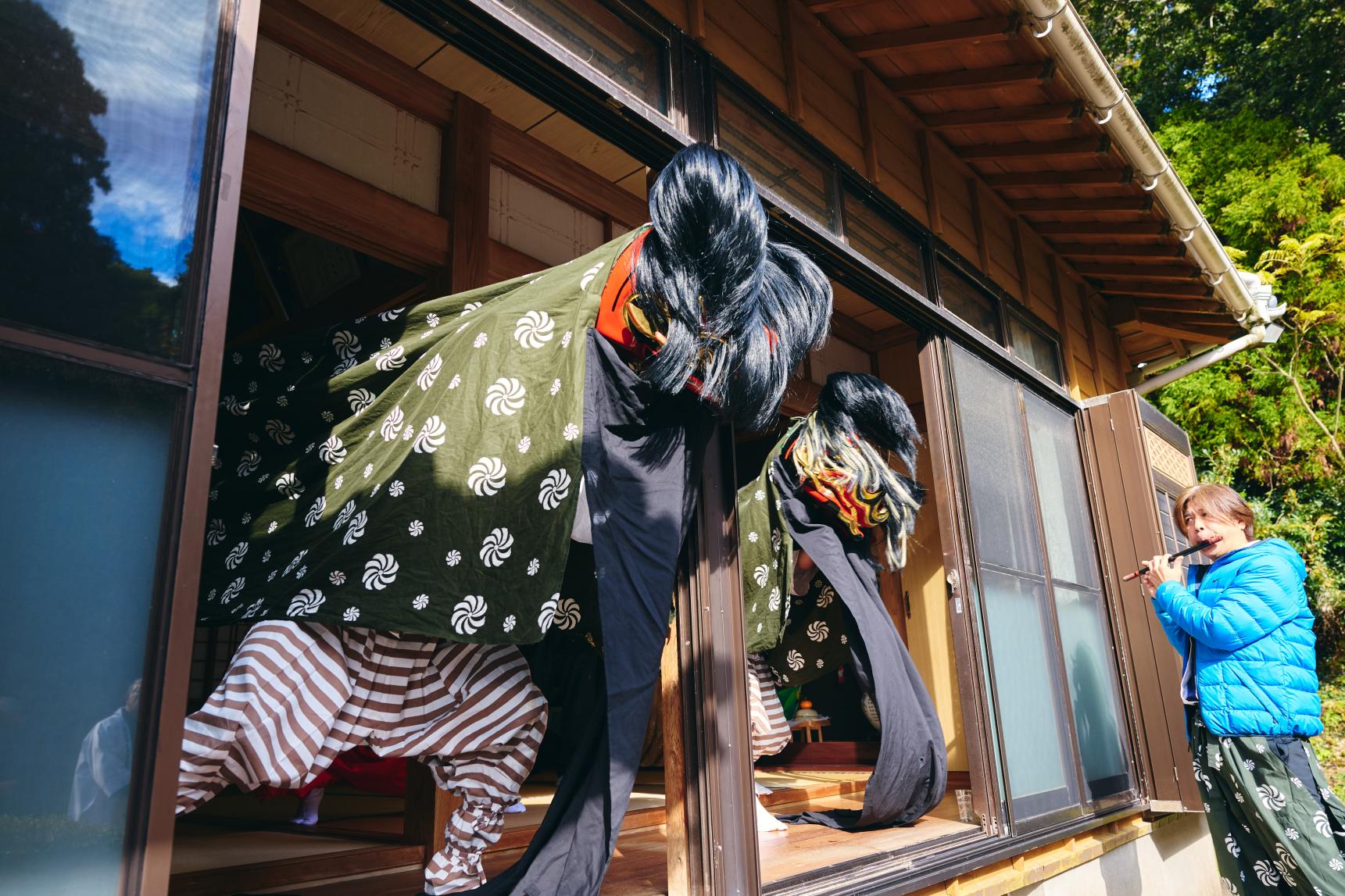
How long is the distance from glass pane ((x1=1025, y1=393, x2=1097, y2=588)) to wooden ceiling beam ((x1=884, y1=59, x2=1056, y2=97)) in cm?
172

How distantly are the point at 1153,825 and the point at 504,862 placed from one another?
372 cm

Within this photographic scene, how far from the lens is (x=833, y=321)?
579 cm

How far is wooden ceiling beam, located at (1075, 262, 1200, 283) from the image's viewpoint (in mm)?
5535

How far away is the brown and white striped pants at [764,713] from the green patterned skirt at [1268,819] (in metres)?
1.60

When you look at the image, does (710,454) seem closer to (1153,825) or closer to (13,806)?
(13,806)

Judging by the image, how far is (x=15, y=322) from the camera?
125 cm

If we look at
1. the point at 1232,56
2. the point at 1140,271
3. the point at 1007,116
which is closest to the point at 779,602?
the point at 1007,116

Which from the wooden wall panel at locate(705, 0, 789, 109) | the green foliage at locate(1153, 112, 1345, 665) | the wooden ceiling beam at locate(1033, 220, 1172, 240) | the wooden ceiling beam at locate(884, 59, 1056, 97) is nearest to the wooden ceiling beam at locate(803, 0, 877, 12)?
the wooden wall panel at locate(705, 0, 789, 109)

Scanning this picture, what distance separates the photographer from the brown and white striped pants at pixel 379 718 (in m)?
1.89

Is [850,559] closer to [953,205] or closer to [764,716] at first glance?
[764,716]

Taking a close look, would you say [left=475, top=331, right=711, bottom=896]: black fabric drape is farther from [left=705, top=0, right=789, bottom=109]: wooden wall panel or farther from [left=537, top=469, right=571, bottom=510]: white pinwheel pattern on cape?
[left=705, top=0, right=789, bottom=109]: wooden wall panel

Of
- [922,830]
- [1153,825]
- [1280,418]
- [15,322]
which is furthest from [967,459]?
[1280,418]

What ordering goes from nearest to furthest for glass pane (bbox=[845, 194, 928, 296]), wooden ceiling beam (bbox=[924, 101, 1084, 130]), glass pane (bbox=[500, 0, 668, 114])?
glass pane (bbox=[500, 0, 668, 114])
glass pane (bbox=[845, 194, 928, 296])
wooden ceiling beam (bbox=[924, 101, 1084, 130])

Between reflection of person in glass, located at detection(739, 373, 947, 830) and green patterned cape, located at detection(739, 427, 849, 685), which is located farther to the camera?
green patterned cape, located at detection(739, 427, 849, 685)
